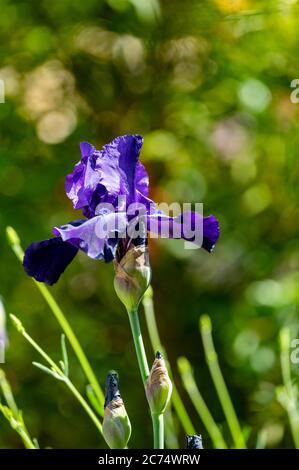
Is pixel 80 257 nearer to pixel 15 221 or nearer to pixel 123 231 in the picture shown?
pixel 15 221

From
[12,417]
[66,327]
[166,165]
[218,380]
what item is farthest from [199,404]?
[12,417]

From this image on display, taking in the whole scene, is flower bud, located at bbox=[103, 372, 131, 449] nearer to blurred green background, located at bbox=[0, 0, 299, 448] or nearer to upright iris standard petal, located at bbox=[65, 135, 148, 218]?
upright iris standard petal, located at bbox=[65, 135, 148, 218]

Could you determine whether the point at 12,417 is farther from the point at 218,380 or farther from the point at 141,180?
the point at 218,380

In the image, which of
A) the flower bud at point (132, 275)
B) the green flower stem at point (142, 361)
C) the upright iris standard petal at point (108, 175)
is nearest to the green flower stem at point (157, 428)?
the green flower stem at point (142, 361)

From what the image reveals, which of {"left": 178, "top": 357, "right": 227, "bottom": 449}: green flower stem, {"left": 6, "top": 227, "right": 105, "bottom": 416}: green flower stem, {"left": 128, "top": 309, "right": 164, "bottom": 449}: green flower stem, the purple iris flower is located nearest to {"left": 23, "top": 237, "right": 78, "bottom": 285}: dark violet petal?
the purple iris flower
